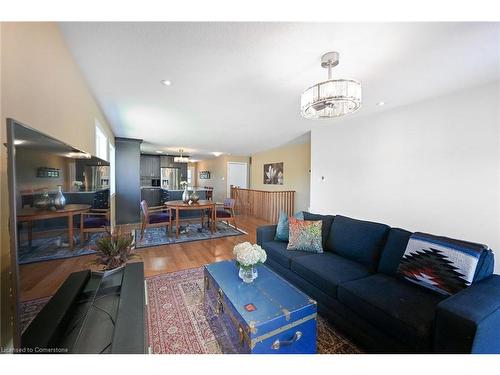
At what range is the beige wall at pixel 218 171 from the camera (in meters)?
8.54

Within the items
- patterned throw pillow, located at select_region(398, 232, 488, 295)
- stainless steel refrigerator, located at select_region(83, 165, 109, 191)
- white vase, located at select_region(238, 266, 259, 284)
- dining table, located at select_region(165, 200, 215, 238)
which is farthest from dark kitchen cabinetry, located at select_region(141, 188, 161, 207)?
patterned throw pillow, located at select_region(398, 232, 488, 295)

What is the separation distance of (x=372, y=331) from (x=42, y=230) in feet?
6.47

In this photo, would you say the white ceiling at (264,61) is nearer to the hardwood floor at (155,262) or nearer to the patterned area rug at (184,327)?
the hardwood floor at (155,262)

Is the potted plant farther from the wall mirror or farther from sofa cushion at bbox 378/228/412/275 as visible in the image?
sofa cushion at bbox 378/228/412/275

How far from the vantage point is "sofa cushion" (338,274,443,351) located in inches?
45.7

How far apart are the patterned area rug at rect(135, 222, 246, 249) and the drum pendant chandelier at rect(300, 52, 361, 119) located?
328cm

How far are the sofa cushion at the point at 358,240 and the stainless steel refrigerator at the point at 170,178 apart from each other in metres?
8.45

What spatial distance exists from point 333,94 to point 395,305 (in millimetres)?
1587

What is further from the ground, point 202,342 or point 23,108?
point 23,108

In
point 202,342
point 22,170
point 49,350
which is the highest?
point 22,170
